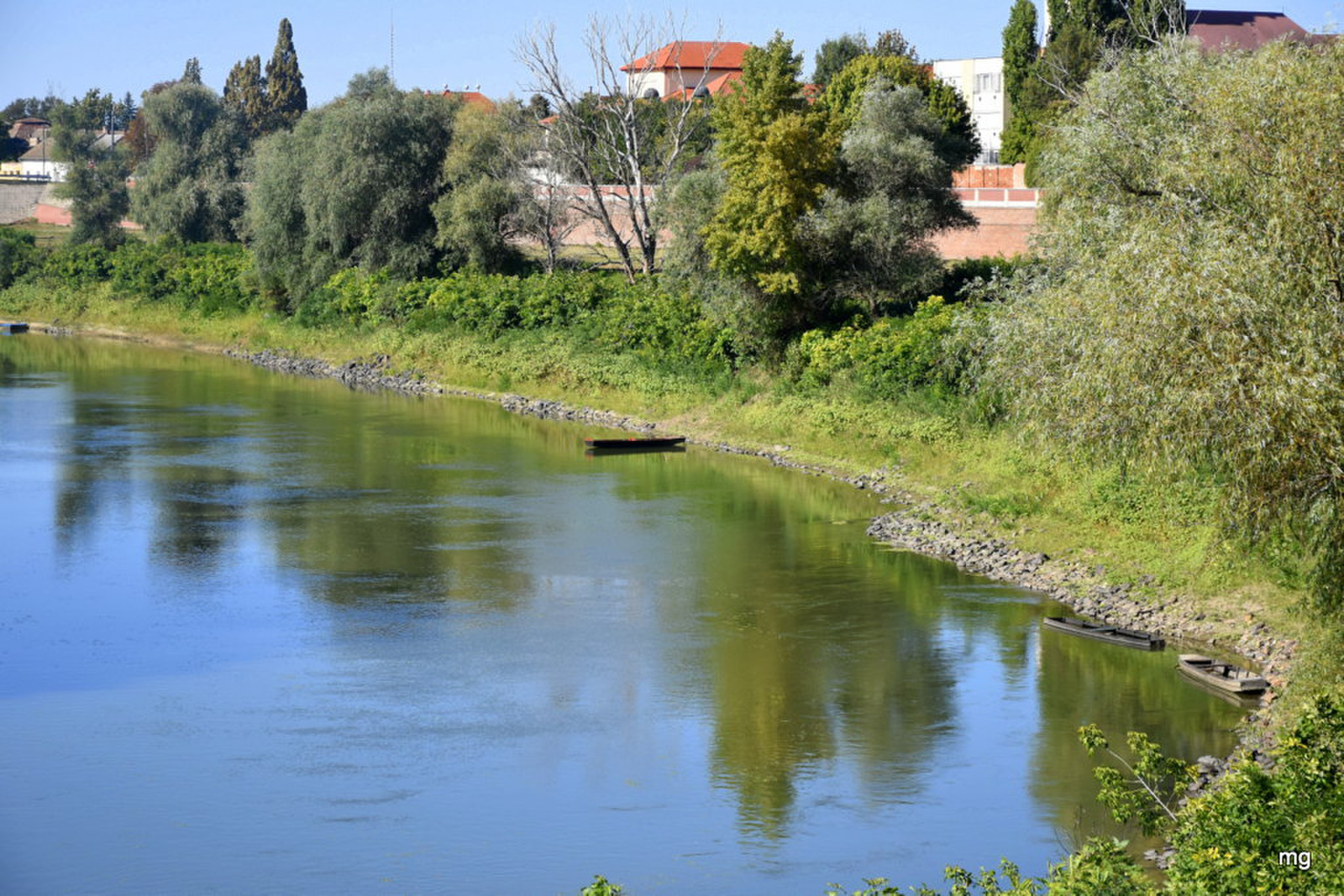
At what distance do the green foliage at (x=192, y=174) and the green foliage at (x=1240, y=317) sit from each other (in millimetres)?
56105

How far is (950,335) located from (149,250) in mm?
45714

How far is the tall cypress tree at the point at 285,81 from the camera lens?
110625 millimetres

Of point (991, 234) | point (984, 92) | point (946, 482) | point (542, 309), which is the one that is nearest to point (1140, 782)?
point (946, 482)

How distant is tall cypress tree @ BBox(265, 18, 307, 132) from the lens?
11062cm

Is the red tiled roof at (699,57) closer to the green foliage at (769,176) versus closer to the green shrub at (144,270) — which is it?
the green shrub at (144,270)

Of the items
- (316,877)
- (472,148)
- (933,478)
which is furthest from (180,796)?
(472,148)

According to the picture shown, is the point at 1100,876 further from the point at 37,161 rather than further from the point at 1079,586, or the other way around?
the point at 37,161

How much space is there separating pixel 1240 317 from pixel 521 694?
10.2 meters

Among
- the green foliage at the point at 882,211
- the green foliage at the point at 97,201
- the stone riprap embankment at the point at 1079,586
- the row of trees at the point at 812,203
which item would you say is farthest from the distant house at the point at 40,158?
the stone riprap embankment at the point at 1079,586

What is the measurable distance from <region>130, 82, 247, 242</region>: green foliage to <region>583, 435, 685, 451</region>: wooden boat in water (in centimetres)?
3598

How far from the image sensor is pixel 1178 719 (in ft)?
65.0

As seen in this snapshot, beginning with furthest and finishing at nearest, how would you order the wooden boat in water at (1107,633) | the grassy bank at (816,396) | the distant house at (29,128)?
the distant house at (29,128), the wooden boat in water at (1107,633), the grassy bank at (816,396)

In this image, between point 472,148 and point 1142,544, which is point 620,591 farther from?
point 472,148

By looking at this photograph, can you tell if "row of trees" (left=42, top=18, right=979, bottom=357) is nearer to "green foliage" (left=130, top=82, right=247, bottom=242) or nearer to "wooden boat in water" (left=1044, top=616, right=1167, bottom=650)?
"green foliage" (left=130, top=82, right=247, bottom=242)
